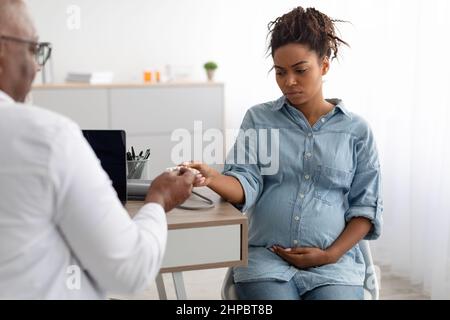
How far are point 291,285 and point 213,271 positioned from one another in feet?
5.77

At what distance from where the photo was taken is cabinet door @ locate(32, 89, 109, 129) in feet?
14.7

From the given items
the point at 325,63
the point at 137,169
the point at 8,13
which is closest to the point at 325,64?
the point at 325,63

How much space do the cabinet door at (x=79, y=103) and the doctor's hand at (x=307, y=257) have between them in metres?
2.94

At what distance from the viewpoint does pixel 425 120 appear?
3.22 metres

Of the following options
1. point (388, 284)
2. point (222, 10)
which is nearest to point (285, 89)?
point (388, 284)

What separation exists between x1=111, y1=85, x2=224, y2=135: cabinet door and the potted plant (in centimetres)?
13

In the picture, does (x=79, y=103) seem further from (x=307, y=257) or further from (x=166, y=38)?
(x=307, y=257)

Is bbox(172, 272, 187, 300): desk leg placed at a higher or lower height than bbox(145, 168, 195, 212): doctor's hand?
lower

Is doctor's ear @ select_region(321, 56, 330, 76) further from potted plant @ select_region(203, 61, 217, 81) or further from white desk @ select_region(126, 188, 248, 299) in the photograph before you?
potted plant @ select_region(203, 61, 217, 81)

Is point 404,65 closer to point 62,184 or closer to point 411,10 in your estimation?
point 411,10

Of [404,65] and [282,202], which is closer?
[282,202]

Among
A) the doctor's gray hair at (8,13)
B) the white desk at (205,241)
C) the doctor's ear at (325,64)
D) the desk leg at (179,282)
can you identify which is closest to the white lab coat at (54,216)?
the doctor's gray hair at (8,13)

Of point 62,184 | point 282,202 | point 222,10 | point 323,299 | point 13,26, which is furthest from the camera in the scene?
point 222,10

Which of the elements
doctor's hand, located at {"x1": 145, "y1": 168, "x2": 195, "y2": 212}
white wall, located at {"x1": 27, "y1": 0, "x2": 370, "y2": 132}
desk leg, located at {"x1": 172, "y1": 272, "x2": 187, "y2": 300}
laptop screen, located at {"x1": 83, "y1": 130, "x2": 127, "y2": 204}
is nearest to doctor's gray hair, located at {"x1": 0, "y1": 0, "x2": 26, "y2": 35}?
doctor's hand, located at {"x1": 145, "y1": 168, "x2": 195, "y2": 212}
